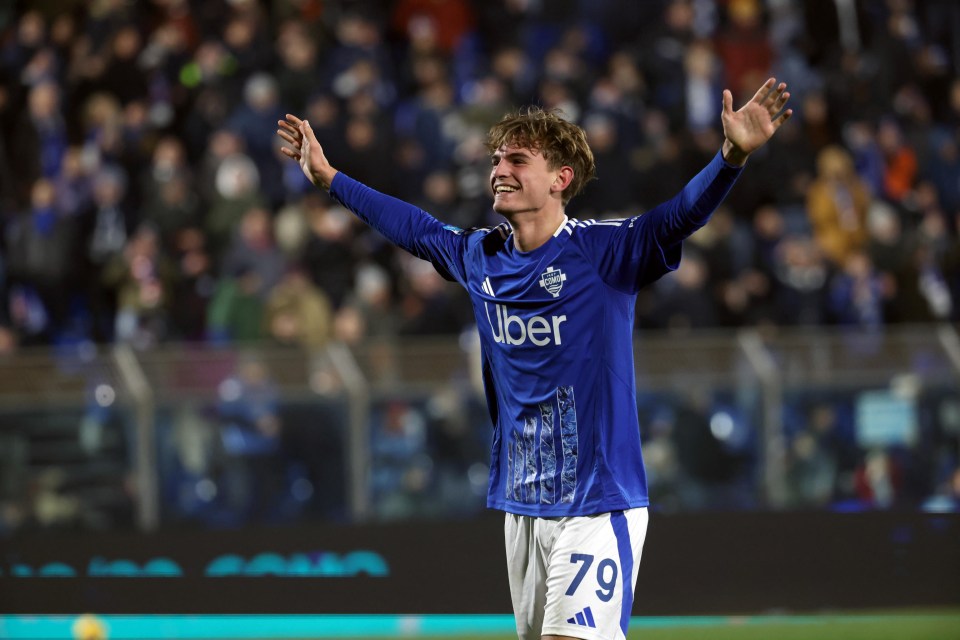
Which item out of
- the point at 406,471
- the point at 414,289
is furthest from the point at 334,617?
the point at 414,289

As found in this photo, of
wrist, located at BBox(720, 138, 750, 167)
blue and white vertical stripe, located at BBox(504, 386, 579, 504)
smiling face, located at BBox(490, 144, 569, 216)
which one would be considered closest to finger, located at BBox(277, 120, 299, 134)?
smiling face, located at BBox(490, 144, 569, 216)

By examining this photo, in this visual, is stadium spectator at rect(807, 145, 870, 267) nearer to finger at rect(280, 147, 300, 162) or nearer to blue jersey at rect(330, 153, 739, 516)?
finger at rect(280, 147, 300, 162)

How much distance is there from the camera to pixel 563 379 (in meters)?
5.32

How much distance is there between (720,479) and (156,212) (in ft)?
18.4

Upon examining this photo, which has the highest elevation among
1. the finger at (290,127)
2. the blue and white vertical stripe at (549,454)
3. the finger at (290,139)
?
the finger at (290,127)

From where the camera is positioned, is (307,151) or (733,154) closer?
(733,154)

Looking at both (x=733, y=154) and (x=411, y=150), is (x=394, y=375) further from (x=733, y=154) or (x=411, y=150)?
(x=733, y=154)

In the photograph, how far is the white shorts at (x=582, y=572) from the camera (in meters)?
5.17

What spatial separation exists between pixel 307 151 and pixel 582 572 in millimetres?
2095

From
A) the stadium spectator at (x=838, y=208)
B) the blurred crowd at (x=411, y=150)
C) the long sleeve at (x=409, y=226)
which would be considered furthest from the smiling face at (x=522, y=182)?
the stadium spectator at (x=838, y=208)

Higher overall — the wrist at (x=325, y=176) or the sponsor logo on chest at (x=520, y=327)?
the wrist at (x=325, y=176)

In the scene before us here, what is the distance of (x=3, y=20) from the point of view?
15953mm

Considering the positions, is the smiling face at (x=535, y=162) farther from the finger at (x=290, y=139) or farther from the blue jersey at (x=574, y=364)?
the finger at (x=290, y=139)

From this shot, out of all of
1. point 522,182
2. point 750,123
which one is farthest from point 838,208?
point 750,123
